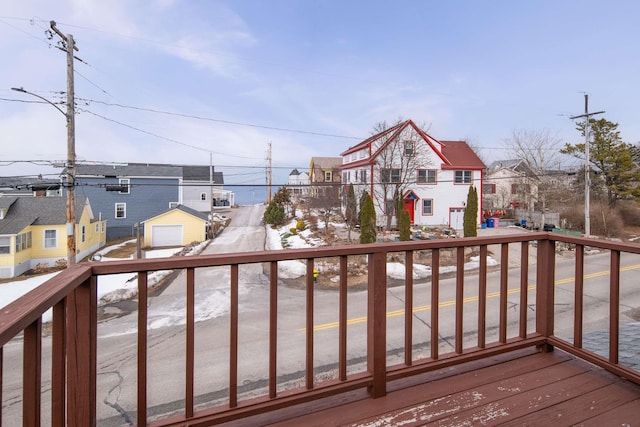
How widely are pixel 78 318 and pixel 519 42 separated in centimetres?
1371

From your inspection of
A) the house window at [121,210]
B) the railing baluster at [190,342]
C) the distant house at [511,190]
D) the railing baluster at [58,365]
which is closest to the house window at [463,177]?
the distant house at [511,190]

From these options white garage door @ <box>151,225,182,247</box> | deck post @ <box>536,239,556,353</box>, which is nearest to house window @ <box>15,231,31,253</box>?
white garage door @ <box>151,225,182,247</box>

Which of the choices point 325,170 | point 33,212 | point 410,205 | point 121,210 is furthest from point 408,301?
point 325,170

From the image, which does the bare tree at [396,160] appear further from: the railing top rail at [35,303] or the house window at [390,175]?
the railing top rail at [35,303]

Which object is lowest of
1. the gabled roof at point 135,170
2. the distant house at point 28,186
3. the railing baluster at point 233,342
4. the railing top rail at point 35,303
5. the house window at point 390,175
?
the railing baluster at point 233,342

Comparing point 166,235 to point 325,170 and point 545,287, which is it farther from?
point 325,170

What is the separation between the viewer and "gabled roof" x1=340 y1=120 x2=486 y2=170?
58.6 ft

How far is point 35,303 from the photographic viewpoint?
32.6 inches

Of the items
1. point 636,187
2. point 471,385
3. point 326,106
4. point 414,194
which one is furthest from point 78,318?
point 636,187

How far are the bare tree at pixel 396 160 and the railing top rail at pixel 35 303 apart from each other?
17118 mm

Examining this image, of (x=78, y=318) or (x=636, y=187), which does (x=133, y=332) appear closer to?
(x=78, y=318)

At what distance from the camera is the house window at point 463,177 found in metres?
19.2

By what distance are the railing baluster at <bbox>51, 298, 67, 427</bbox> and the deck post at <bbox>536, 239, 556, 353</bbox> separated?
8.01ft

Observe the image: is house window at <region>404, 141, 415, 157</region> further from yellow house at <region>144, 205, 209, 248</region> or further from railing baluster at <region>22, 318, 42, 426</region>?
railing baluster at <region>22, 318, 42, 426</region>
